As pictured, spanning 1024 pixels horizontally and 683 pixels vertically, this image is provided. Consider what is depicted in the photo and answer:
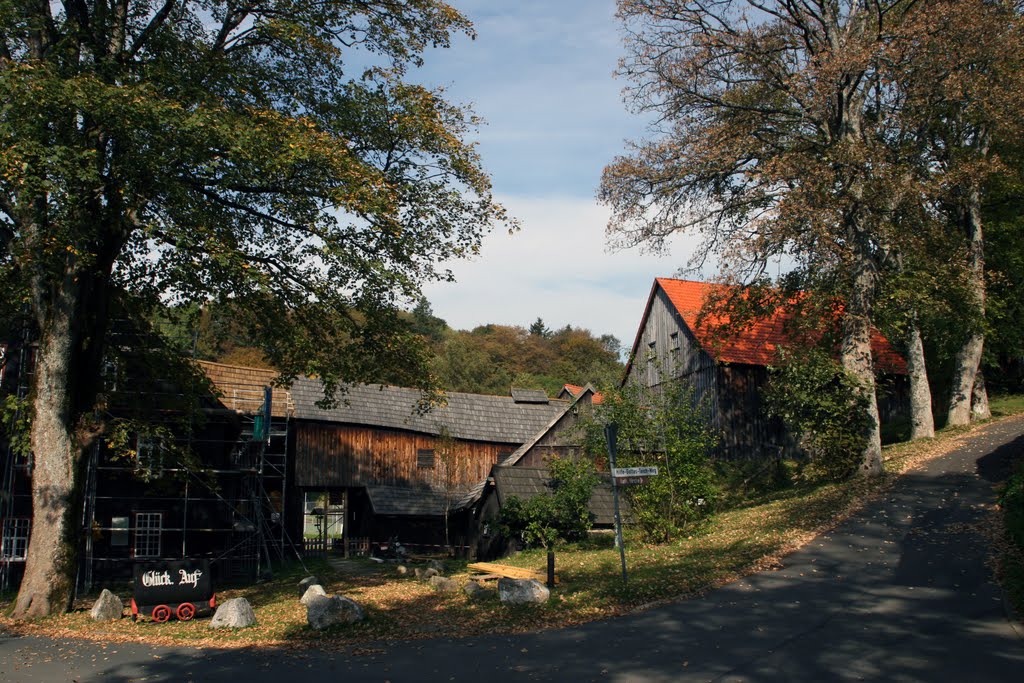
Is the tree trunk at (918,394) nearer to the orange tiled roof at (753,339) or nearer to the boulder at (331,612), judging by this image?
the orange tiled roof at (753,339)

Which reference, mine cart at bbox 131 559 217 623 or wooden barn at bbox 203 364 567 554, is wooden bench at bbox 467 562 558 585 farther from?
wooden barn at bbox 203 364 567 554

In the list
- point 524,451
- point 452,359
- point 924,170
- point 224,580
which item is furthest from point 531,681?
point 452,359

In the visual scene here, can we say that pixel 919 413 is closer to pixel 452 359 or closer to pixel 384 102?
pixel 384 102

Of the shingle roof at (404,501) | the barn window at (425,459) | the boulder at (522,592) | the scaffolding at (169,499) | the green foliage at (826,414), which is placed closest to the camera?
the boulder at (522,592)

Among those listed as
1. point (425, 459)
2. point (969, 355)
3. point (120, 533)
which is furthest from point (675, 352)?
point (120, 533)

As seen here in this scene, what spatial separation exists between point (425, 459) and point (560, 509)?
1450 centimetres

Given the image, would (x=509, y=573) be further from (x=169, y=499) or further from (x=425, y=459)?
(x=425, y=459)

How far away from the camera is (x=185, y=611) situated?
629 inches

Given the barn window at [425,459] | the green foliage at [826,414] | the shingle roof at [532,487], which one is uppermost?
the green foliage at [826,414]

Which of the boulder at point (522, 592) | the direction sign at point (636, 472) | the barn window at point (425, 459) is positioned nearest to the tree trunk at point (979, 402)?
the direction sign at point (636, 472)

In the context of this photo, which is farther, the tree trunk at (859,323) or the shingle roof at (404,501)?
the shingle roof at (404,501)

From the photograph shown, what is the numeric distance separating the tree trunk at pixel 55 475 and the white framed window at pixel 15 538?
8855mm

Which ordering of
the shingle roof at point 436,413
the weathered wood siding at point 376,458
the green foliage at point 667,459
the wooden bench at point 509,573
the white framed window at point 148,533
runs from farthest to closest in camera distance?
the shingle roof at point 436,413 < the weathered wood siding at point 376,458 < the white framed window at point 148,533 < the green foliage at point 667,459 < the wooden bench at point 509,573

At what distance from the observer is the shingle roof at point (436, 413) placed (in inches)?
1422
